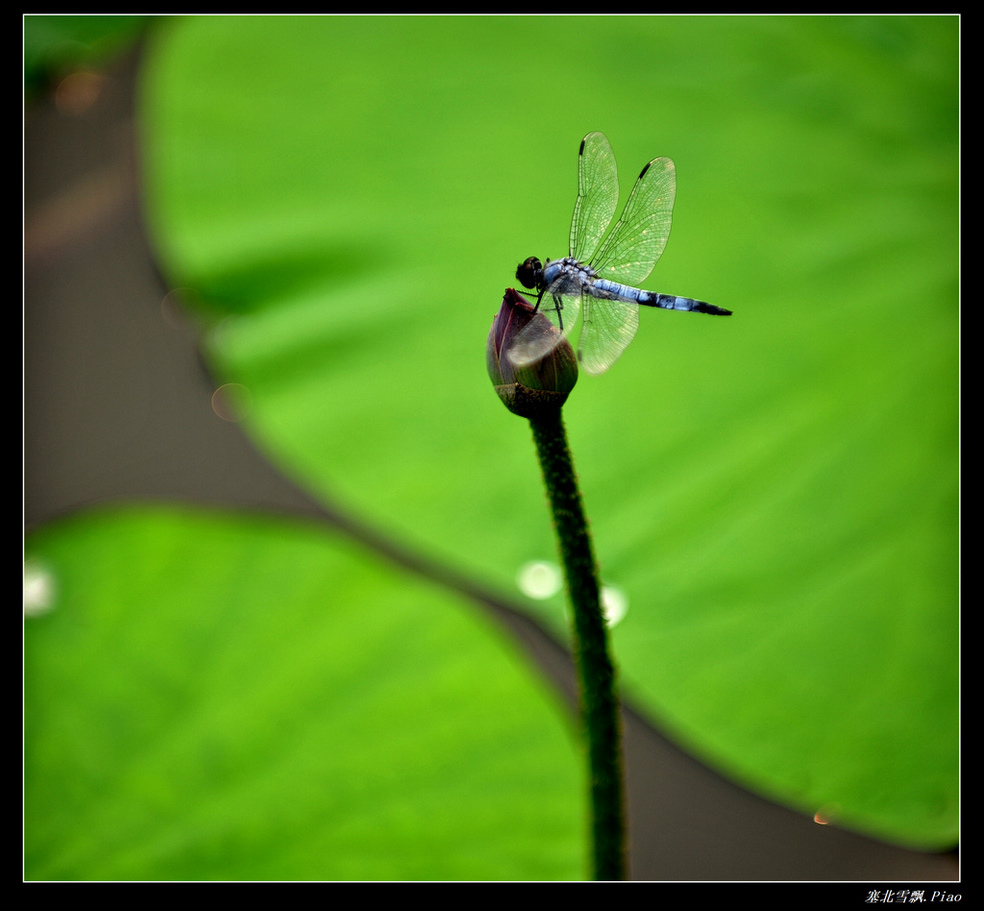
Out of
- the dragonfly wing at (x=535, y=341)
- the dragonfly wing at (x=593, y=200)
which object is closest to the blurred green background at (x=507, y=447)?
the dragonfly wing at (x=593, y=200)

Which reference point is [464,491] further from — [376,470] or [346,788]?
[346,788]

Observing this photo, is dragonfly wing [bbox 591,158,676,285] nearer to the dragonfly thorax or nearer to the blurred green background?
the dragonfly thorax

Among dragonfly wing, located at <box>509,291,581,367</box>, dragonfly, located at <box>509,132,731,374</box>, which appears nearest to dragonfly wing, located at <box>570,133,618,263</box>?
dragonfly, located at <box>509,132,731,374</box>

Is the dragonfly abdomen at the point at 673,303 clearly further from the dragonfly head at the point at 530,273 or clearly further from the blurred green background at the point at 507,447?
the blurred green background at the point at 507,447

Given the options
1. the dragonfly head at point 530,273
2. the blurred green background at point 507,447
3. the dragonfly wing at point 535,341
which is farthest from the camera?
the blurred green background at point 507,447

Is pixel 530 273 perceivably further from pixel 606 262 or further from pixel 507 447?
pixel 507 447

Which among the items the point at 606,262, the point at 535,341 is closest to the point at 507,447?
the point at 606,262

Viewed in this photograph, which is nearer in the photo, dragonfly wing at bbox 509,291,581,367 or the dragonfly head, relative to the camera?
dragonfly wing at bbox 509,291,581,367

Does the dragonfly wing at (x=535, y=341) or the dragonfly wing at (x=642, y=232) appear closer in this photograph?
the dragonfly wing at (x=535, y=341)
